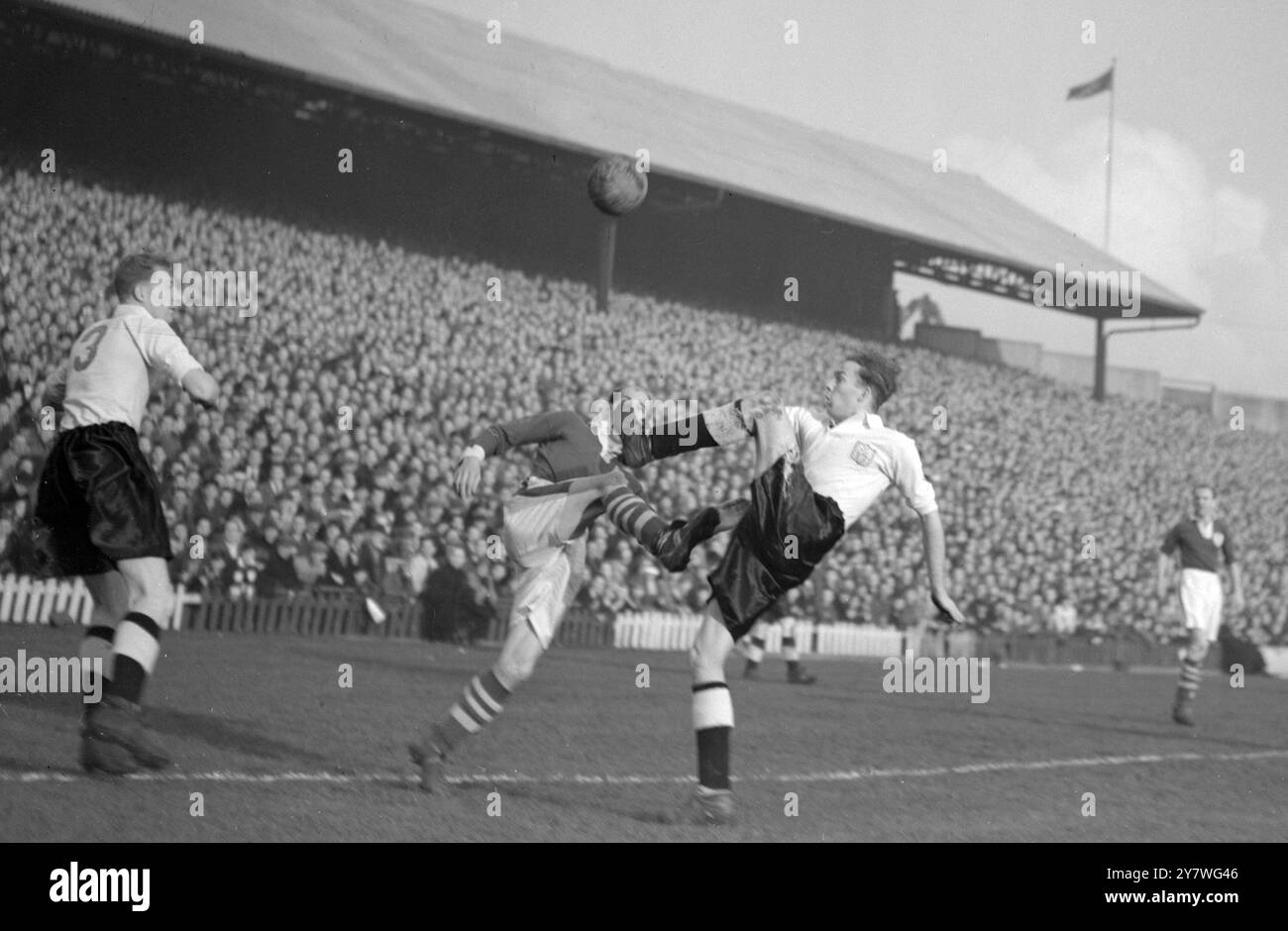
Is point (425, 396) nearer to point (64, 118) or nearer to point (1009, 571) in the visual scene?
point (64, 118)

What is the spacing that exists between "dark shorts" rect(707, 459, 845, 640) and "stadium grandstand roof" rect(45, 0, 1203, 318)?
16.8 meters

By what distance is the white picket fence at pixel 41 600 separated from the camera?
1381 centimetres

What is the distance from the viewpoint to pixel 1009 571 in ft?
81.6

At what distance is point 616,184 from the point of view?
892cm

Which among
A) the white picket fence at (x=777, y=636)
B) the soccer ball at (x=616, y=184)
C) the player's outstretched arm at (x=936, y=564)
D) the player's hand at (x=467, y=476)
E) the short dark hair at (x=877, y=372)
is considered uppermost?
the soccer ball at (x=616, y=184)

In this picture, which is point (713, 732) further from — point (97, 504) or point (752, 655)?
point (752, 655)

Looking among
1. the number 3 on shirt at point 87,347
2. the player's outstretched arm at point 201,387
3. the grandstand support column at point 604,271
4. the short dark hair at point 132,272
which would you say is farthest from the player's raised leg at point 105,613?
the grandstand support column at point 604,271

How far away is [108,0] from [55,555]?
1689cm

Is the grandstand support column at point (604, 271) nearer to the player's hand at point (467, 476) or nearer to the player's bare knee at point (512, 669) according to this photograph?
the player's bare knee at point (512, 669)

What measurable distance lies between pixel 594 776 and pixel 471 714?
3.61 ft

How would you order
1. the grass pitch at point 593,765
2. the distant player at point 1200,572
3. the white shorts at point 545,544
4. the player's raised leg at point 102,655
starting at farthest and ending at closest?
the distant player at point 1200,572, the white shorts at point 545,544, the player's raised leg at point 102,655, the grass pitch at point 593,765

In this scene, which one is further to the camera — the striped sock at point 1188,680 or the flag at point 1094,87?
the flag at point 1094,87
